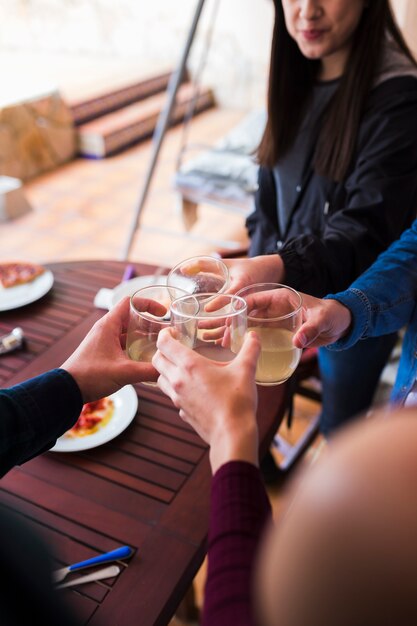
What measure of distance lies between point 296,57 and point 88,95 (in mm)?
4259

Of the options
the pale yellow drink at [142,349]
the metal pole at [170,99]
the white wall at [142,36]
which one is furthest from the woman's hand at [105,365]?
the white wall at [142,36]

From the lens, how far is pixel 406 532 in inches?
10.7

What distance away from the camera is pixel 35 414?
76 centimetres

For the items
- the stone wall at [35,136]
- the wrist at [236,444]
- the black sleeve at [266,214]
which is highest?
the wrist at [236,444]

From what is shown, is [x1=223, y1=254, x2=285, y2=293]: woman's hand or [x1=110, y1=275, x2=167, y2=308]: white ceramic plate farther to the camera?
[x1=110, y1=275, x2=167, y2=308]: white ceramic plate

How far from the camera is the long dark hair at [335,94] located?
1.28 m

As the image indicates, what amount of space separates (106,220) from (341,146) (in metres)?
2.66

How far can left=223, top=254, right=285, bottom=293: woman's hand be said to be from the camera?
3.30ft

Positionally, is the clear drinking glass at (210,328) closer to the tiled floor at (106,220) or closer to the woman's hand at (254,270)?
the woman's hand at (254,270)

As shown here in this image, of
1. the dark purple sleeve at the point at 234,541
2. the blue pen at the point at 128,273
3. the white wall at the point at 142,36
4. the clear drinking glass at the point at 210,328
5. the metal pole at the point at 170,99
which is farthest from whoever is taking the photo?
the white wall at the point at 142,36

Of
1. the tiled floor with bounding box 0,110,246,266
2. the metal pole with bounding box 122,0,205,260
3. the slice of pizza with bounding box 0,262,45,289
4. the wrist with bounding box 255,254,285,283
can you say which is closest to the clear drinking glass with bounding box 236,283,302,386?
the wrist with bounding box 255,254,285,283

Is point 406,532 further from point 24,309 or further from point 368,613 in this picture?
point 24,309

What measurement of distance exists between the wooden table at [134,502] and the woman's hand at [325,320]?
0.20 metres

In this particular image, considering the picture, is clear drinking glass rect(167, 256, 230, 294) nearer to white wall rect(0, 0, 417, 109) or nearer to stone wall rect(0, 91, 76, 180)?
stone wall rect(0, 91, 76, 180)
